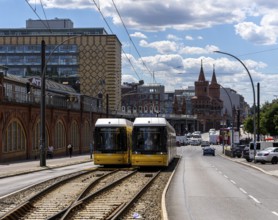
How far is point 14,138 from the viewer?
53.2 m

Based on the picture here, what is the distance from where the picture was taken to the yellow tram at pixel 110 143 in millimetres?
36531

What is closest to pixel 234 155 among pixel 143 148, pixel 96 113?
pixel 96 113

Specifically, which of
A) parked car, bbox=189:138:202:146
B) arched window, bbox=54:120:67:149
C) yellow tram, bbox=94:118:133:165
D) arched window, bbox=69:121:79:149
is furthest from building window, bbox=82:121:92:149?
parked car, bbox=189:138:202:146

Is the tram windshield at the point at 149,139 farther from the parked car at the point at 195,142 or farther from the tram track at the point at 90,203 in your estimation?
the parked car at the point at 195,142

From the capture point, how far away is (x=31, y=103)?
57.4m

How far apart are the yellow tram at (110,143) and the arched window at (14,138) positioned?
1573cm

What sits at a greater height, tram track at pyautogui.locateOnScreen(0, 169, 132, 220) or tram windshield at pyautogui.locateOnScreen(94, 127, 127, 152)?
tram windshield at pyautogui.locateOnScreen(94, 127, 127, 152)

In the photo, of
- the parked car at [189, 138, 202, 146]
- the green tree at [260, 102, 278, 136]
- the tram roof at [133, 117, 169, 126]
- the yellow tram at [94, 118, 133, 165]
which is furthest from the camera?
the parked car at [189, 138, 202, 146]

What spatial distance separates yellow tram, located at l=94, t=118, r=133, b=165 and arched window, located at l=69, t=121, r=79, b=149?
39900 millimetres

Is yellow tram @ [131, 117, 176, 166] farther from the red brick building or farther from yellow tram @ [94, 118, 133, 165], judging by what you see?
the red brick building

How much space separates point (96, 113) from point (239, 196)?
2896 inches

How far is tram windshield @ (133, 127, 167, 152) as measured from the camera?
3475 centimetres

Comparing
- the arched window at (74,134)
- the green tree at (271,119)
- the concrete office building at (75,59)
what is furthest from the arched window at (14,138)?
the concrete office building at (75,59)

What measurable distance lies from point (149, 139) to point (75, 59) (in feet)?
291
